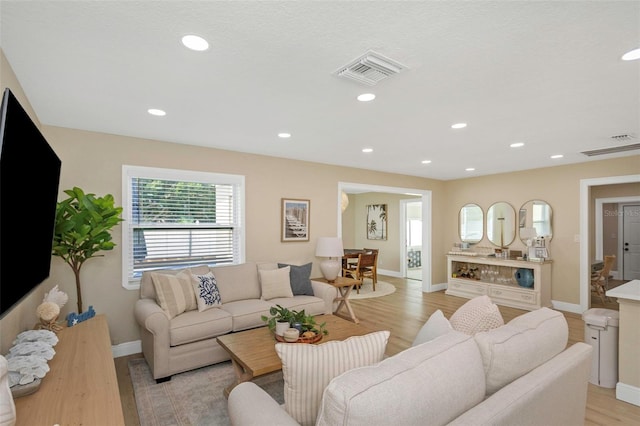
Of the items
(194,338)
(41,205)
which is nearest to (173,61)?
(41,205)

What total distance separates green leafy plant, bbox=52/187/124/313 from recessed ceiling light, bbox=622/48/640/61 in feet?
13.0

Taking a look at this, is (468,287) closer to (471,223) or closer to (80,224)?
(471,223)

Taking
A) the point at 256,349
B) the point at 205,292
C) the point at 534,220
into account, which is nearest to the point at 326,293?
the point at 205,292

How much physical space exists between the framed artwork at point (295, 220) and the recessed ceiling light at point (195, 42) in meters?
3.11

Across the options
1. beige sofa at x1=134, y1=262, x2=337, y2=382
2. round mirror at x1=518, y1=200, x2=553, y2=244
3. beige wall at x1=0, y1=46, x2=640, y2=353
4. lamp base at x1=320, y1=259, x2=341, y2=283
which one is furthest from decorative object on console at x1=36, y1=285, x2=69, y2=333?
round mirror at x1=518, y1=200, x2=553, y2=244

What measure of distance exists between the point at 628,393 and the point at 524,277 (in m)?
3.17

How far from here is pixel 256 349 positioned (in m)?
2.54

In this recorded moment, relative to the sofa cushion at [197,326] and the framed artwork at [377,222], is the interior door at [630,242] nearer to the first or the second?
the framed artwork at [377,222]

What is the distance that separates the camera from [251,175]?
14.9ft

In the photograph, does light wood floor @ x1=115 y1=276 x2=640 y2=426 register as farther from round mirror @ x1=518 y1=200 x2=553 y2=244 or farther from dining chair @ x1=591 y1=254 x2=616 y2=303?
dining chair @ x1=591 y1=254 x2=616 y2=303

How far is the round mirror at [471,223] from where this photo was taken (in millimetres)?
6578

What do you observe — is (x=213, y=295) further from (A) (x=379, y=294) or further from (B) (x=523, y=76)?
(A) (x=379, y=294)

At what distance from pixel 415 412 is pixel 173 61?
2.18 m

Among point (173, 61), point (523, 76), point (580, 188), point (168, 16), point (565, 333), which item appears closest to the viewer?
point (168, 16)
